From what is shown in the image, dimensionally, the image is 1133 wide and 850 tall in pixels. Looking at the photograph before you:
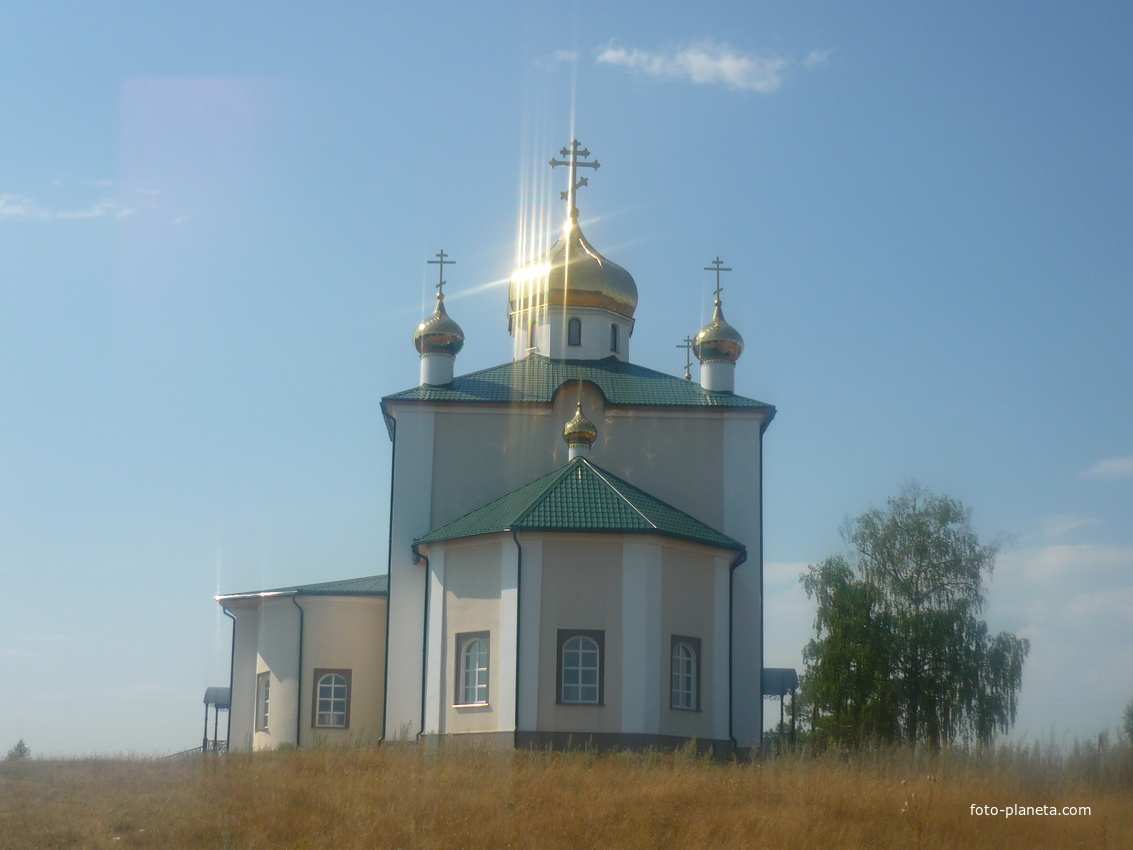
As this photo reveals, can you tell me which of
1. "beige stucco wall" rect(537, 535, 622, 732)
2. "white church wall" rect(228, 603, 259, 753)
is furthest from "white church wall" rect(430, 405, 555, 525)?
"white church wall" rect(228, 603, 259, 753)

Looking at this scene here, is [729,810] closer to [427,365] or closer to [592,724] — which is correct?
[592,724]

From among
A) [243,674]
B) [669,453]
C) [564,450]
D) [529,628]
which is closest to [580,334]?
[564,450]

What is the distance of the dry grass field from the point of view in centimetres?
1120

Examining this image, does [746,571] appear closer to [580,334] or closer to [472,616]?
[472,616]

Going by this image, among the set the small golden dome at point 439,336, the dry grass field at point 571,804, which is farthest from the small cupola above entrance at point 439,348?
the dry grass field at point 571,804

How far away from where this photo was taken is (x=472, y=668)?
17.8m

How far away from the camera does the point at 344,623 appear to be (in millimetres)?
21266

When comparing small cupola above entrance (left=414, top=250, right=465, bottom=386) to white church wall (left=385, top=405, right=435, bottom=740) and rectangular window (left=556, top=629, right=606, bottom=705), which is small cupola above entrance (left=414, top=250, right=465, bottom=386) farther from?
rectangular window (left=556, top=629, right=606, bottom=705)

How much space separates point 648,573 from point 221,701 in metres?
13.9

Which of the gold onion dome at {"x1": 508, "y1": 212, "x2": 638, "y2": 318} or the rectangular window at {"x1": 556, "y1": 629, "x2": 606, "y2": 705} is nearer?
the rectangular window at {"x1": 556, "y1": 629, "x2": 606, "y2": 705}

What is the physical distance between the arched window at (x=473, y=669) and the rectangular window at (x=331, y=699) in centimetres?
386

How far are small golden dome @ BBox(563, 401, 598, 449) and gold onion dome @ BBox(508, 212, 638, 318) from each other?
15.2 feet

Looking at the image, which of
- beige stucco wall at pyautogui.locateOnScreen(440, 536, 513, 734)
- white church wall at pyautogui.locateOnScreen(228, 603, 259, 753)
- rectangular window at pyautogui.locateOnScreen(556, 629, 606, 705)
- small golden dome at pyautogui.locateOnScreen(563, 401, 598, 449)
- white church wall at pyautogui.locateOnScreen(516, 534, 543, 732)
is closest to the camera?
A: white church wall at pyautogui.locateOnScreen(516, 534, 543, 732)

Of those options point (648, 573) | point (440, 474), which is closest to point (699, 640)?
point (648, 573)
